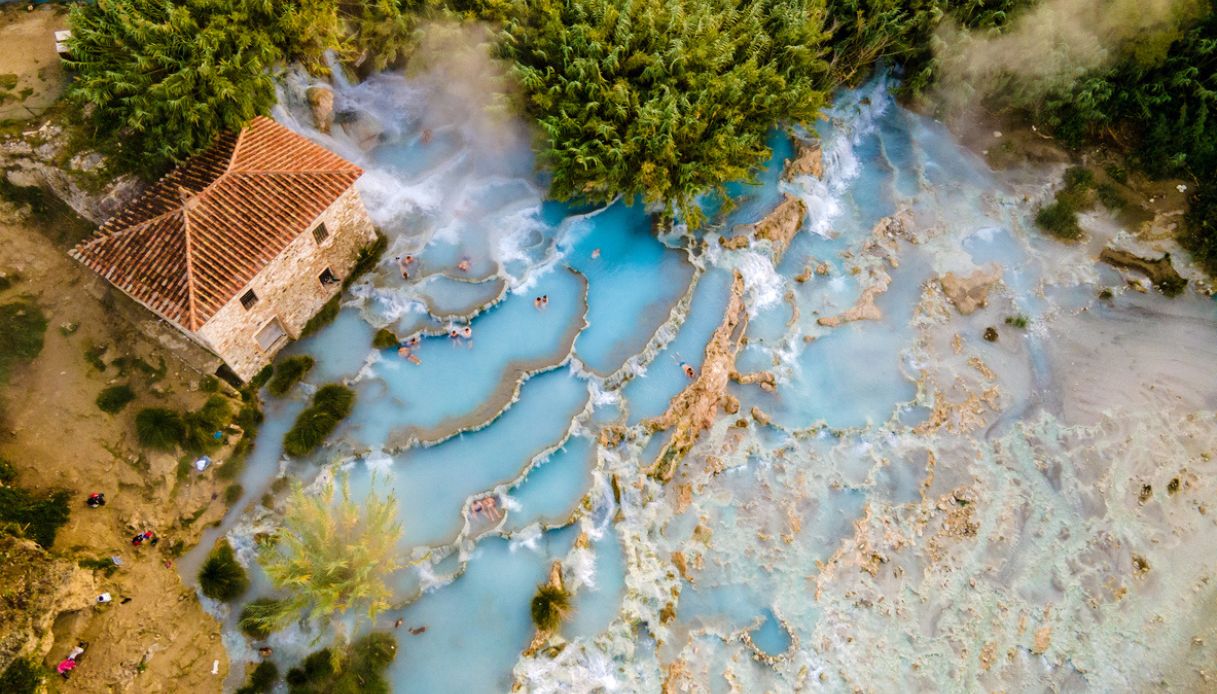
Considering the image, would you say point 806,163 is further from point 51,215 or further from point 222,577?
point 51,215

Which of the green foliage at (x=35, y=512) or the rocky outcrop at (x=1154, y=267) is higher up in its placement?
the rocky outcrop at (x=1154, y=267)

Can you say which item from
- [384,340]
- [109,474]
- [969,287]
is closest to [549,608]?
[384,340]

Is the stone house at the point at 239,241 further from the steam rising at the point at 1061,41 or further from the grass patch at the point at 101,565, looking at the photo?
the steam rising at the point at 1061,41

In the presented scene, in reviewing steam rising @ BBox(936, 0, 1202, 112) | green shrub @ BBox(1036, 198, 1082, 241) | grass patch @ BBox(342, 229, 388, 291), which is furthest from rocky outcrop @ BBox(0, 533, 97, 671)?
green shrub @ BBox(1036, 198, 1082, 241)

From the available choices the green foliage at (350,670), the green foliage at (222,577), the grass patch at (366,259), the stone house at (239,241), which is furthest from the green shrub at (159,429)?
the green foliage at (350,670)

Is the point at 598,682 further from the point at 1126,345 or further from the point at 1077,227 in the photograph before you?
the point at 1077,227

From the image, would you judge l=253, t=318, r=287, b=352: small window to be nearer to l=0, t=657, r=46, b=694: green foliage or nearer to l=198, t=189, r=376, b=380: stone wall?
l=198, t=189, r=376, b=380: stone wall
